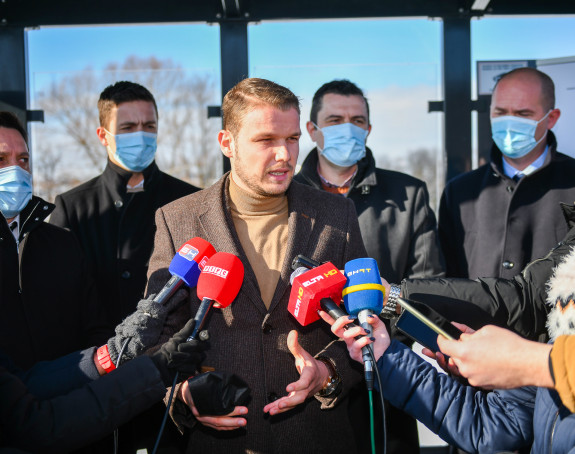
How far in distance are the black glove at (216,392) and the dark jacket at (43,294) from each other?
0.99 metres

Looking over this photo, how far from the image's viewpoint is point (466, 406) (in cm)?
194

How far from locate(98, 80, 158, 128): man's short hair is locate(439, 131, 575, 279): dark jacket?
1.99 m

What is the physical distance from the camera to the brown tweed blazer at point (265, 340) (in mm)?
2188

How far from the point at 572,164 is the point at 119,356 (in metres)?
2.76

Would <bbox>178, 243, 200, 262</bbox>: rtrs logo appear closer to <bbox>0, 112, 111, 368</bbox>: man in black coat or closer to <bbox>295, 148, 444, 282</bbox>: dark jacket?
<bbox>0, 112, 111, 368</bbox>: man in black coat

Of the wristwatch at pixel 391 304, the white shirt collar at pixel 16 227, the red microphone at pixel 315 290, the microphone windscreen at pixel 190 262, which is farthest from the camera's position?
the white shirt collar at pixel 16 227

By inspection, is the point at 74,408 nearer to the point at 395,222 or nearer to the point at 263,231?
the point at 263,231

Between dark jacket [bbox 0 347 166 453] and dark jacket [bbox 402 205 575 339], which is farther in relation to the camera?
dark jacket [bbox 402 205 575 339]

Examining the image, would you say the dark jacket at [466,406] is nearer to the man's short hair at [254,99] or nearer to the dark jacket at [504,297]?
the dark jacket at [504,297]

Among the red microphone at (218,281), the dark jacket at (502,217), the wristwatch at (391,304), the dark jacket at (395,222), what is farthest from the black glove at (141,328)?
the dark jacket at (502,217)

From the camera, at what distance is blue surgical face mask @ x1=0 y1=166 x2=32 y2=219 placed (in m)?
2.70

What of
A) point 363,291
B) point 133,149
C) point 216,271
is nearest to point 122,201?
point 133,149

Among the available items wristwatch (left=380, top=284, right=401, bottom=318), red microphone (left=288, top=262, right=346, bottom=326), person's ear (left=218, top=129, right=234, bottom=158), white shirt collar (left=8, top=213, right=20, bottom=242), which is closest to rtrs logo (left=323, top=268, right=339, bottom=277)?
red microphone (left=288, top=262, right=346, bottom=326)

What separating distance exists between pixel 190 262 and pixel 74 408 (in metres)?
0.58
